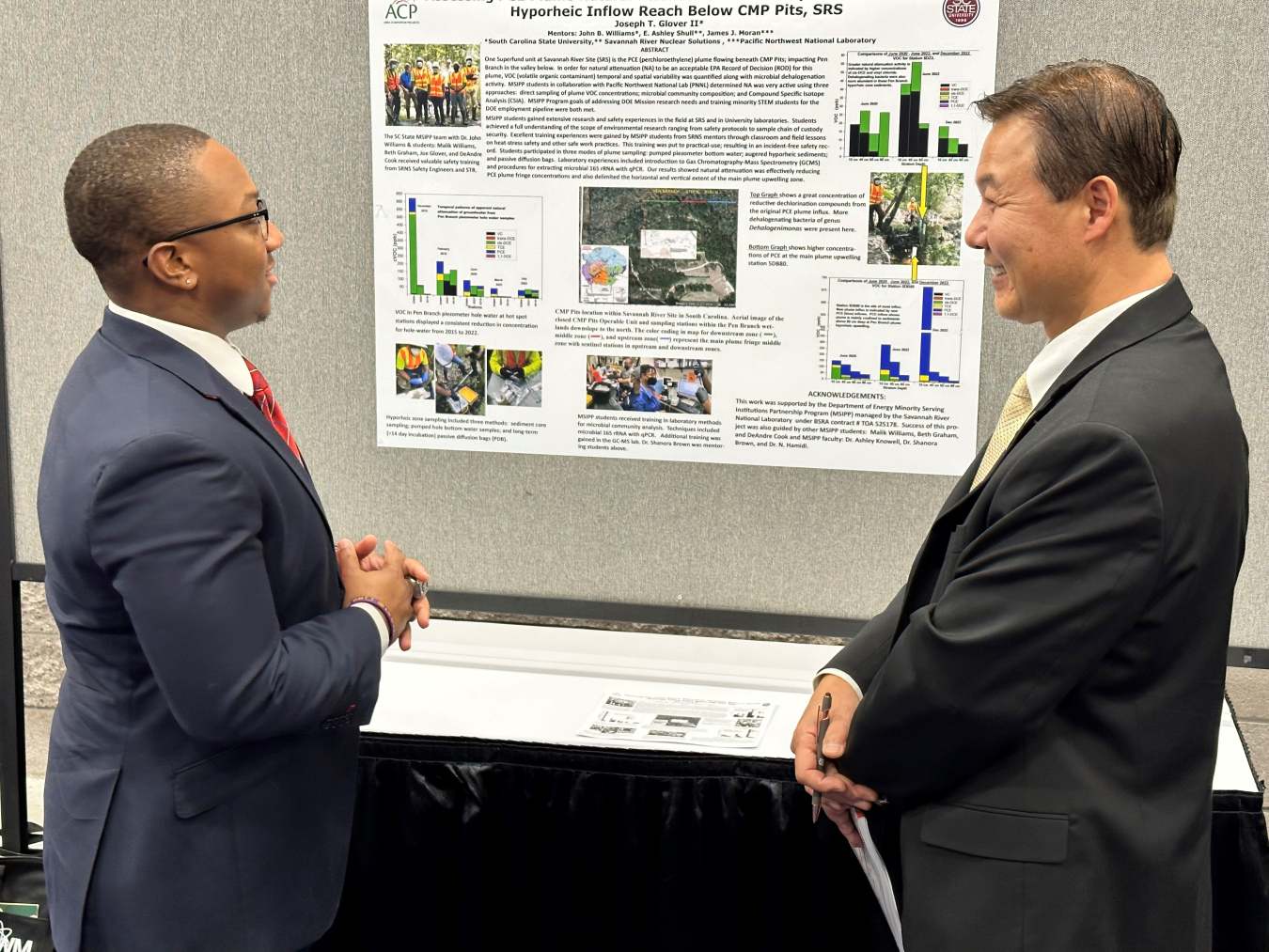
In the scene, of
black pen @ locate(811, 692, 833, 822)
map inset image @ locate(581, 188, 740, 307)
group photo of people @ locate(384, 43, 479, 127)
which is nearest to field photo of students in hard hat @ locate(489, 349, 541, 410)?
map inset image @ locate(581, 188, 740, 307)

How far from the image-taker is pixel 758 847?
1.68 m

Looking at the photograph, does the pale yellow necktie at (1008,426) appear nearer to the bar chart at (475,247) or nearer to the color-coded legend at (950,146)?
the color-coded legend at (950,146)

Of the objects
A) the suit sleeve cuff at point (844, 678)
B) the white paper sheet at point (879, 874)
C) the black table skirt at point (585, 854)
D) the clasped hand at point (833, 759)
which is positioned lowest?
the black table skirt at point (585, 854)

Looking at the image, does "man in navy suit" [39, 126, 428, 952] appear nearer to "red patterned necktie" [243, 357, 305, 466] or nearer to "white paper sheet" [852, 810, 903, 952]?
"red patterned necktie" [243, 357, 305, 466]

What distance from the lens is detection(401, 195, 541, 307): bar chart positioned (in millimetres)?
1973

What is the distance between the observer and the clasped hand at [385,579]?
4.12 feet

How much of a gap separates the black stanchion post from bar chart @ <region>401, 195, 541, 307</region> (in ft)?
2.76

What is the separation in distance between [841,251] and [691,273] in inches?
10.1

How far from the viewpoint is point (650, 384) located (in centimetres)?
199

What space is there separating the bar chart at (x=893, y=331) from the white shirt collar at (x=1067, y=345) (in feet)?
2.48

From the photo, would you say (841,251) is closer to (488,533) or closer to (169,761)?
(488,533)

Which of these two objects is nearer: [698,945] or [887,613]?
[887,613]

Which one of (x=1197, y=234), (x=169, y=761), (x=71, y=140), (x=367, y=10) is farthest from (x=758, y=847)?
(x=71, y=140)

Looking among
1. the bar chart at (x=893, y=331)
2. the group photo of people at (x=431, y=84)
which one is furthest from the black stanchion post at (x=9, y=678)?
the bar chart at (x=893, y=331)
